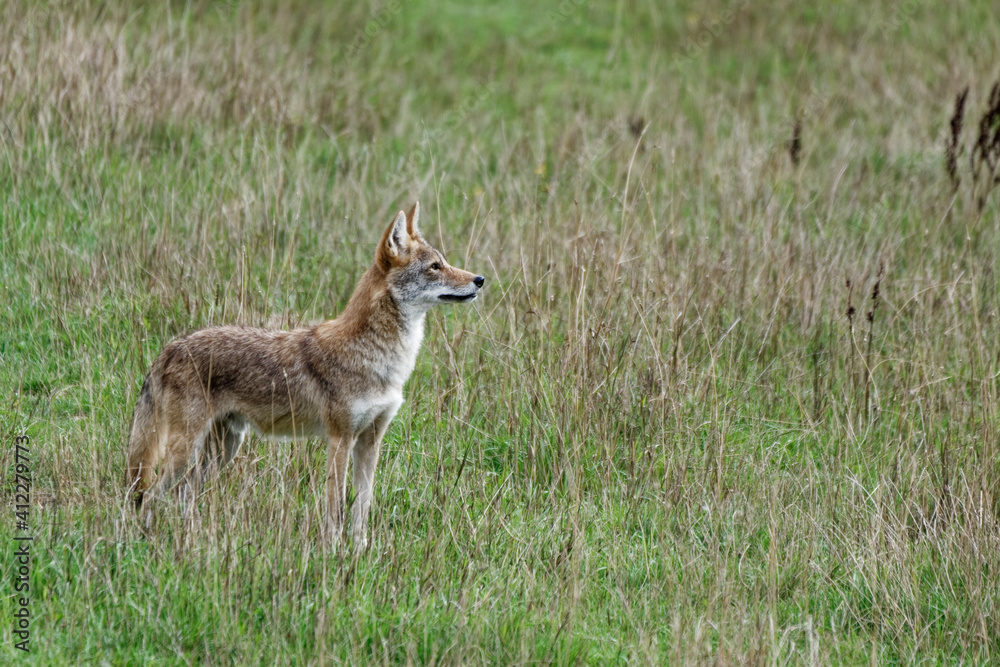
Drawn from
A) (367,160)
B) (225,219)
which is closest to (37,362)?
(225,219)

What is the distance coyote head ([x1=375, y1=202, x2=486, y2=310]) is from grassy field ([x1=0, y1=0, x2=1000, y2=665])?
67 cm

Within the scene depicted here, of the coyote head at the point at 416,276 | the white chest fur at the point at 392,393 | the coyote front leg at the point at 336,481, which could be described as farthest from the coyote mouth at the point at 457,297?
the coyote front leg at the point at 336,481

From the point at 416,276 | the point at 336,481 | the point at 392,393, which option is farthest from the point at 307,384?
the point at 416,276

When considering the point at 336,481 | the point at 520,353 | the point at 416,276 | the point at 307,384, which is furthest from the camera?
the point at 520,353

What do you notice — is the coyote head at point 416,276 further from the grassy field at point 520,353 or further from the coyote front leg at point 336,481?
the coyote front leg at point 336,481

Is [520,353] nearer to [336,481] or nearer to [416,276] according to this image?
[416,276]

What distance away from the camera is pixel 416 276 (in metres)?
5.41

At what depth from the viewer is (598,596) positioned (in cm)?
461

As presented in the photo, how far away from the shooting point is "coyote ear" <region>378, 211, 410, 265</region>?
17.6 ft

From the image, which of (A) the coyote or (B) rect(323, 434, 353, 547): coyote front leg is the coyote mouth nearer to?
(A) the coyote

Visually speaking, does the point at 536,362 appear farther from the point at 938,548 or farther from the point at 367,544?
the point at 938,548

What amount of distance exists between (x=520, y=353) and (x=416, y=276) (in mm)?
1009

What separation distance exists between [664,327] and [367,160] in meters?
3.33

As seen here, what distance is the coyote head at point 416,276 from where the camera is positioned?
539 cm
